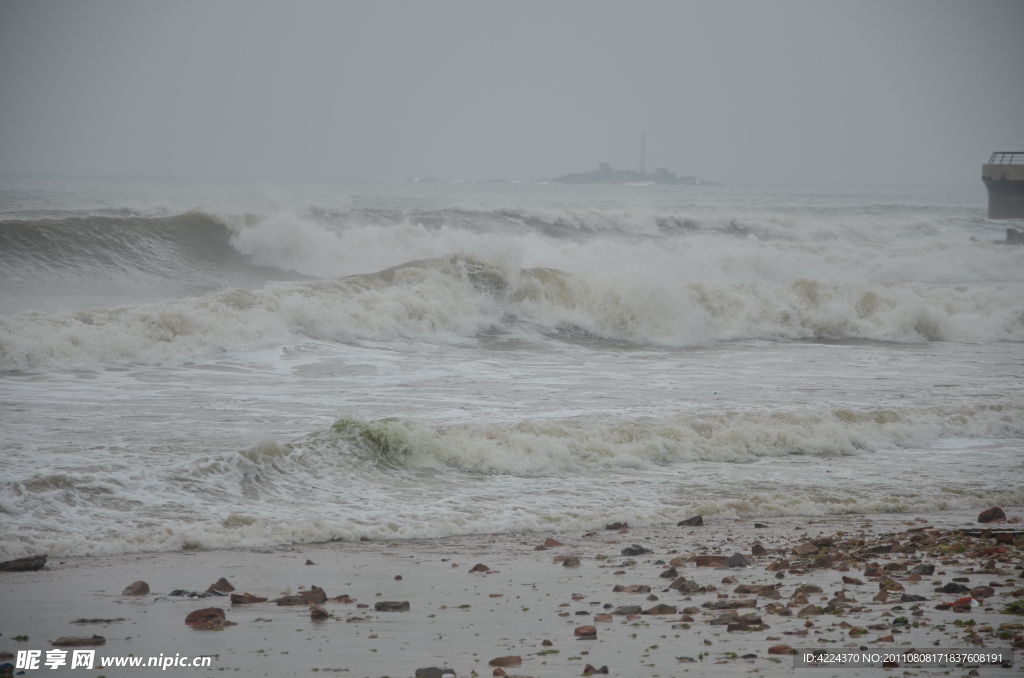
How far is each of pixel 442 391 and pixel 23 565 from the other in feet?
24.8

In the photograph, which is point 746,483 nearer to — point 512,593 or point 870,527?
point 870,527

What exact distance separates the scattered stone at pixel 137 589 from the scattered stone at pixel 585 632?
2.74 m

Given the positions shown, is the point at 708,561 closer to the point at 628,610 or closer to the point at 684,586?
the point at 684,586

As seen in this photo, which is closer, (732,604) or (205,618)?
(205,618)

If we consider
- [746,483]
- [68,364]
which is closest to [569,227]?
[68,364]

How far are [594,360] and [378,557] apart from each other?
35.7 ft

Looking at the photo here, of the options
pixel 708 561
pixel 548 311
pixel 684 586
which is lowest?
pixel 708 561

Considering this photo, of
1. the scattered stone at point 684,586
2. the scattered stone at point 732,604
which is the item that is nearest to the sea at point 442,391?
the scattered stone at point 684,586

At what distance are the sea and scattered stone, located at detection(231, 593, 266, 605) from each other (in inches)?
64.0

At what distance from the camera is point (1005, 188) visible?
5569 centimetres

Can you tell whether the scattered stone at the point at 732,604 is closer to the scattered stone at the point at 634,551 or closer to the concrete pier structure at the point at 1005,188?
the scattered stone at the point at 634,551

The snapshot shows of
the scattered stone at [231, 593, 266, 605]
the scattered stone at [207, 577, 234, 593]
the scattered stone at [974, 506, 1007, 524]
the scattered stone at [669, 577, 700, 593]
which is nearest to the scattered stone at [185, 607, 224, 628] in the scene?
the scattered stone at [231, 593, 266, 605]

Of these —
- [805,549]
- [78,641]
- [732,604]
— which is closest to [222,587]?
[78,641]

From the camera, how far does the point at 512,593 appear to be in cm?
562
